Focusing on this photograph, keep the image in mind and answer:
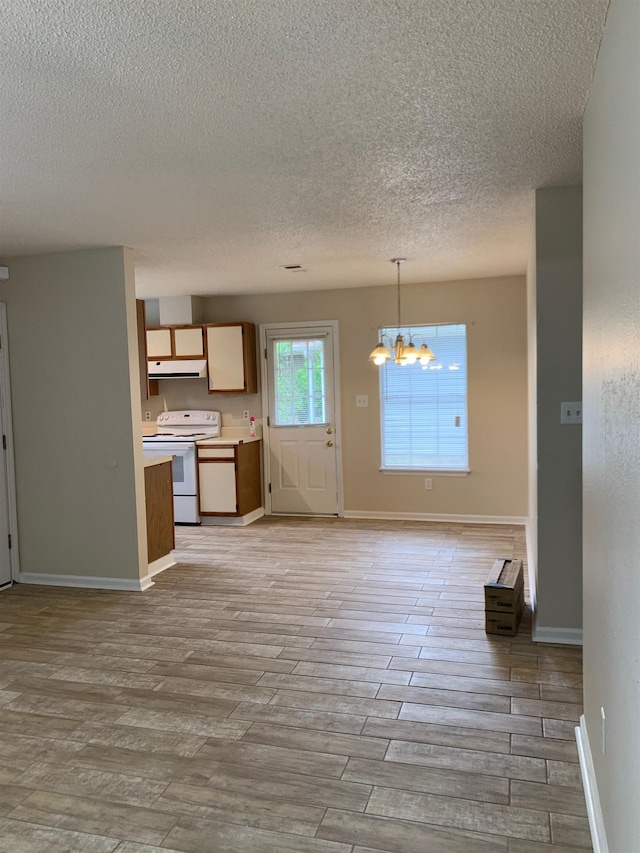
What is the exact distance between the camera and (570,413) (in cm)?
349

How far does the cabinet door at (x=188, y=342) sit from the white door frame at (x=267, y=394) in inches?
27.0

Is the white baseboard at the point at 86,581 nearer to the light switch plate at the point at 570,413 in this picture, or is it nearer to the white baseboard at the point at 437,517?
the white baseboard at the point at 437,517

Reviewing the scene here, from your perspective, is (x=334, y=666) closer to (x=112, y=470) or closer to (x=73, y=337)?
(x=112, y=470)

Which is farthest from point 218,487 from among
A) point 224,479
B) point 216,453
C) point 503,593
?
point 503,593

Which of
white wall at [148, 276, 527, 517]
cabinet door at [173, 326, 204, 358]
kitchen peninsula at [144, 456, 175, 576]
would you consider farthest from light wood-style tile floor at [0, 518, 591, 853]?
cabinet door at [173, 326, 204, 358]

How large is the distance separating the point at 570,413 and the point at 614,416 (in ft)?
6.05

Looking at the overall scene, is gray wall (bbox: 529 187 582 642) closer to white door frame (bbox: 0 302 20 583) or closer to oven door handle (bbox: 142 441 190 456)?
white door frame (bbox: 0 302 20 583)

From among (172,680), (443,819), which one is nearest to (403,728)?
(443,819)

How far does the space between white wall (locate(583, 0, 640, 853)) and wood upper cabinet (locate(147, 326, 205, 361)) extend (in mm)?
5294

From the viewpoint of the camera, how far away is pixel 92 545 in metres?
4.82

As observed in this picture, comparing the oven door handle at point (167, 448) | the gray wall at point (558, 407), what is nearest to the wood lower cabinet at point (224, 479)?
the oven door handle at point (167, 448)

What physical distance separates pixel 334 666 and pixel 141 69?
2.80 m

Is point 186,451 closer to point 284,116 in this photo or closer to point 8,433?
point 8,433

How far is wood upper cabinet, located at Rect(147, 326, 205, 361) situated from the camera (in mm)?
7121
